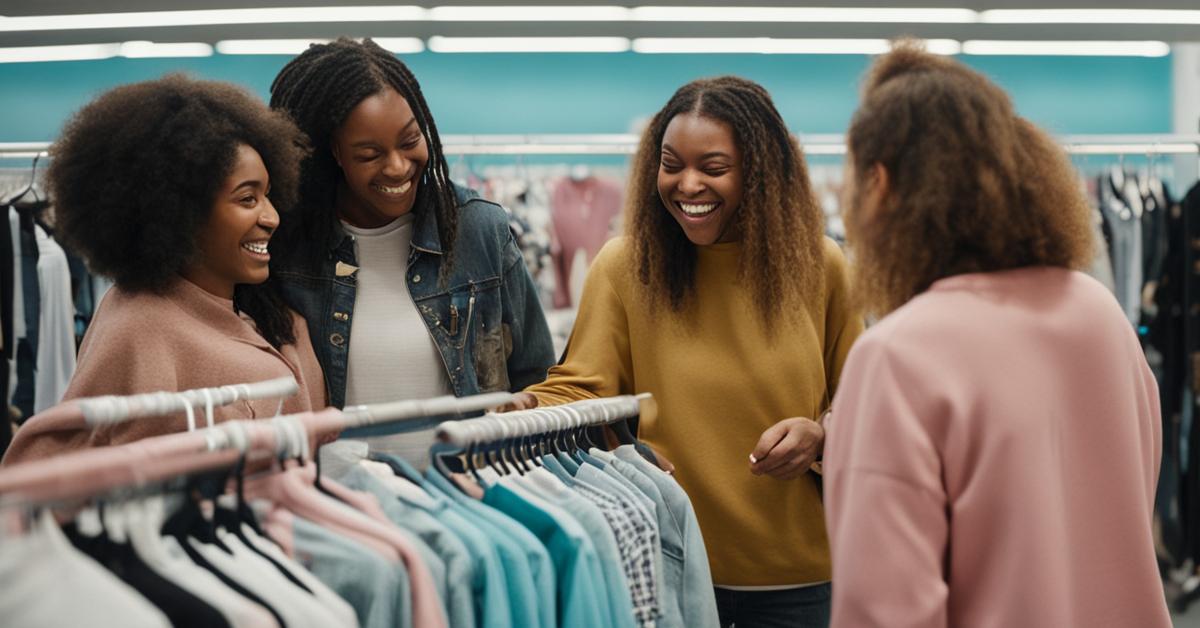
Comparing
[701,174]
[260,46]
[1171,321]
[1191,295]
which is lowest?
[1171,321]

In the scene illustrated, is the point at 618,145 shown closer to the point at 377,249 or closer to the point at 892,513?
the point at 377,249

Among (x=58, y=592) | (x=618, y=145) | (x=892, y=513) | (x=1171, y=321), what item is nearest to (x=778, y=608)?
(x=892, y=513)

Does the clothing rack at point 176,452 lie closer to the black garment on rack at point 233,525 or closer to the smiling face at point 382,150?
the black garment on rack at point 233,525

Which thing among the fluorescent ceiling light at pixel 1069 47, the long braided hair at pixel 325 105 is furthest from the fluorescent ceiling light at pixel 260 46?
the long braided hair at pixel 325 105

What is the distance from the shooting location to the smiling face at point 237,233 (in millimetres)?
1839

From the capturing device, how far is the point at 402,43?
660 cm

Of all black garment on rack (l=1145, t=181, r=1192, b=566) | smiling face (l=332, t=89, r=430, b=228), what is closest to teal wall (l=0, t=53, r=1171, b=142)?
black garment on rack (l=1145, t=181, r=1192, b=566)

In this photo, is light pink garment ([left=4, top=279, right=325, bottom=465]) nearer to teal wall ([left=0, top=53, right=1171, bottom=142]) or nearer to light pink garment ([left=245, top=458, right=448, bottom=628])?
light pink garment ([left=245, top=458, right=448, bottom=628])

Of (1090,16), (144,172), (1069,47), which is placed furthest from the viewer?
(1069,47)

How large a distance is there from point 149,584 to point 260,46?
6.15m

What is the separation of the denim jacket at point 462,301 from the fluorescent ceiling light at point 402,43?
14.8ft

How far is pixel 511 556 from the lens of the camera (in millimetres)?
1324

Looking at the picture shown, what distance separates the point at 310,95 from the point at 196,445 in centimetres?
110

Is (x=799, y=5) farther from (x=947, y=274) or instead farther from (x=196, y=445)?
(x=196, y=445)
